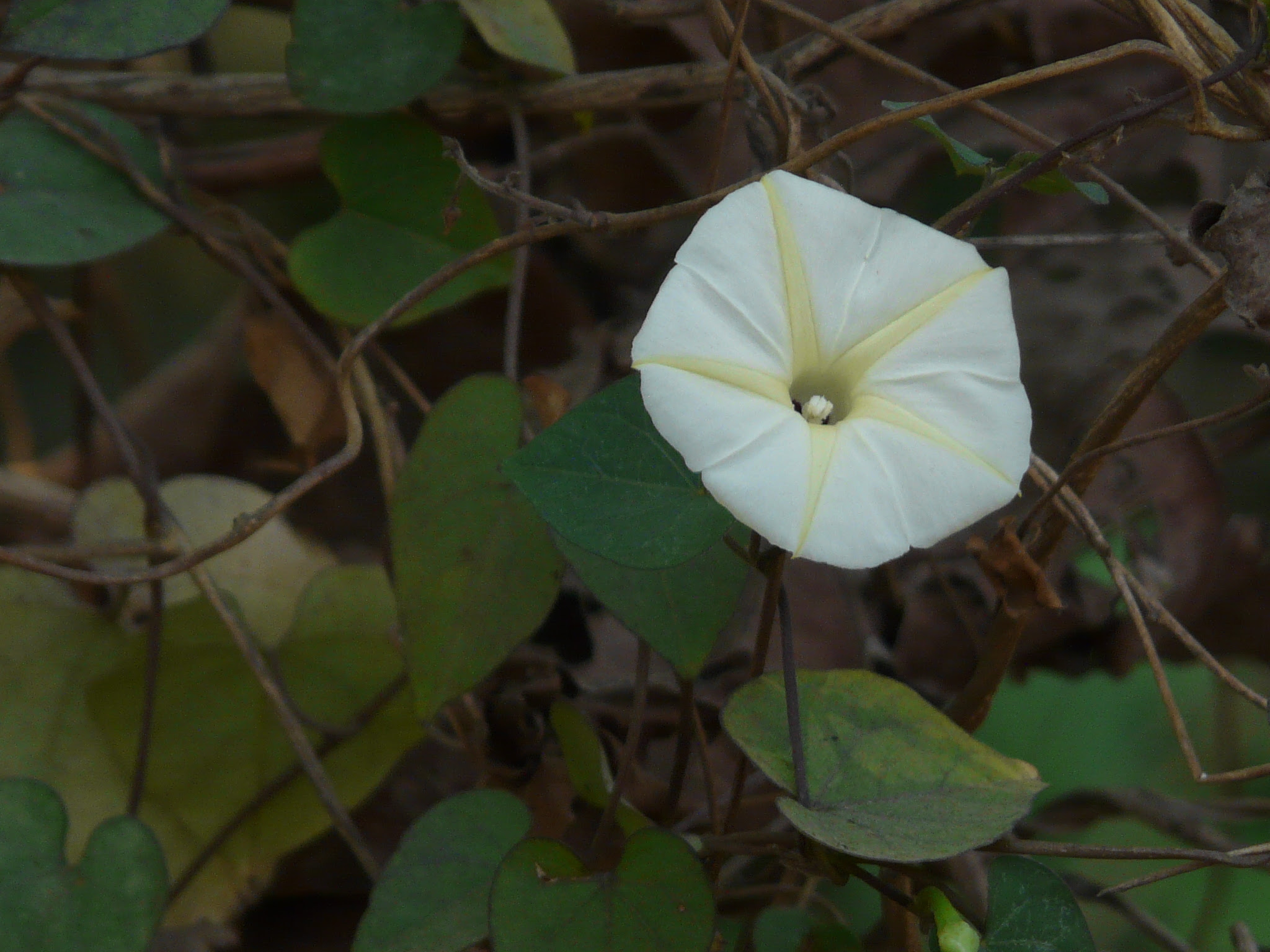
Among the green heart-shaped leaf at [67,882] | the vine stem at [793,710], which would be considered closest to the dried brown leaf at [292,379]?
the green heart-shaped leaf at [67,882]

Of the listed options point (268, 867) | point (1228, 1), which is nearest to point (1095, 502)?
point (1228, 1)

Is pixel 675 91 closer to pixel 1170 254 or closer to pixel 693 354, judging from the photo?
pixel 1170 254

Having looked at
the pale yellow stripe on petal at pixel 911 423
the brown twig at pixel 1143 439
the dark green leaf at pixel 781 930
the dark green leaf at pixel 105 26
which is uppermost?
the dark green leaf at pixel 105 26

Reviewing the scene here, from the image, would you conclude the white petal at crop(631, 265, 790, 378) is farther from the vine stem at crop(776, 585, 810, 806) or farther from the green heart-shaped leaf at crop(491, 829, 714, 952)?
the green heart-shaped leaf at crop(491, 829, 714, 952)

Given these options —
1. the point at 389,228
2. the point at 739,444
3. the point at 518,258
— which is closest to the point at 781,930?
the point at 739,444

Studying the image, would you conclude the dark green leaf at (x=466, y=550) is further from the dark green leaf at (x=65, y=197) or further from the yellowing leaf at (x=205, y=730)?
the dark green leaf at (x=65, y=197)

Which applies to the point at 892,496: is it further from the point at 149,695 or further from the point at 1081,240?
the point at 149,695
